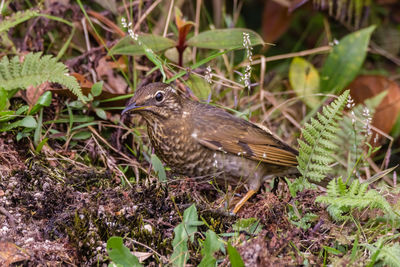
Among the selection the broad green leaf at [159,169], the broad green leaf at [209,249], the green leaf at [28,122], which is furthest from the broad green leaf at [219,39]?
the broad green leaf at [209,249]

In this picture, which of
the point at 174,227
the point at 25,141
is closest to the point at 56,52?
the point at 25,141

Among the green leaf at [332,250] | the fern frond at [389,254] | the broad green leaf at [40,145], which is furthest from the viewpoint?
the broad green leaf at [40,145]

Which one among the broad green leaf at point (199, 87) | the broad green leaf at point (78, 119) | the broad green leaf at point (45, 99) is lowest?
the broad green leaf at point (78, 119)

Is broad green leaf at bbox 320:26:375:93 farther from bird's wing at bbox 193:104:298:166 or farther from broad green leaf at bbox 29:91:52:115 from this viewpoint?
broad green leaf at bbox 29:91:52:115

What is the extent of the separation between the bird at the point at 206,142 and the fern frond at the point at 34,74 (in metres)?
0.43

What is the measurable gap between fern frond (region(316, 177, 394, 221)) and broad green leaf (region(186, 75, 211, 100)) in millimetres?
1543

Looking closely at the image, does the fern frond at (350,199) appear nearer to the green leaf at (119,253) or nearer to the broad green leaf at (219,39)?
the green leaf at (119,253)

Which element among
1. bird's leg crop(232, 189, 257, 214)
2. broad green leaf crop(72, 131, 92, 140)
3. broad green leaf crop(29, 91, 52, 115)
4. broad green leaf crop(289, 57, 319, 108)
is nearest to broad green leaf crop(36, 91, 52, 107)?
broad green leaf crop(29, 91, 52, 115)

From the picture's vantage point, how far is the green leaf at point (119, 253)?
105 inches

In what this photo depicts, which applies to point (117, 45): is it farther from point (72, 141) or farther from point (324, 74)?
point (324, 74)

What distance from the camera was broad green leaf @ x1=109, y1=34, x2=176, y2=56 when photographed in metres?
4.14

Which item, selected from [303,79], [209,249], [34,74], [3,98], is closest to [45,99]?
[34,74]

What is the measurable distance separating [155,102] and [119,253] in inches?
51.2

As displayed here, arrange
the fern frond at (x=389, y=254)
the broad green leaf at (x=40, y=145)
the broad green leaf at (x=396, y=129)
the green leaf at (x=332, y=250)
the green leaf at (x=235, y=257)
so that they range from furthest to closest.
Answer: the broad green leaf at (x=396, y=129) < the broad green leaf at (x=40, y=145) < the green leaf at (x=332, y=250) < the fern frond at (x=389, y=254) < the green leaf at (x=235, y=257)
